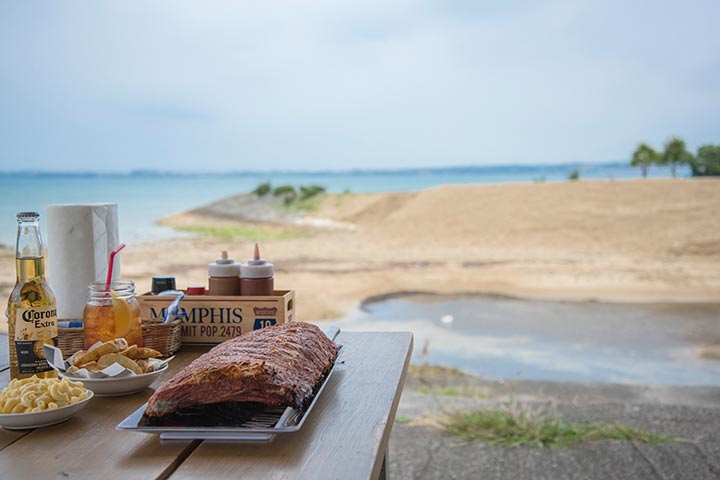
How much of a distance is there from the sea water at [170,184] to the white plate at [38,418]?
7306mm

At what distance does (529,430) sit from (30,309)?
1.82 metres

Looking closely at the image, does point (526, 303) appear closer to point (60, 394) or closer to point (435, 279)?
point (435, 279)

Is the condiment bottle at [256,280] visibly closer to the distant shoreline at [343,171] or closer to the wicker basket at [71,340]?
the wicker basket at [71,340]

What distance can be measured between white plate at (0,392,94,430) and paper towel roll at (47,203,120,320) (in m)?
0.38

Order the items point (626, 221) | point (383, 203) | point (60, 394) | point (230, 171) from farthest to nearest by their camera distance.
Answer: point (230, 171) < point (383, 203) < point (626, 221) < point (60, 394)

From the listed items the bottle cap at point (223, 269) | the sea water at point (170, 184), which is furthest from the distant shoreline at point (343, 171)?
the bottle cap at point (223, 269)

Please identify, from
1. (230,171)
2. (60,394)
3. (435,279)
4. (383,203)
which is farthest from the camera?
(230,171)

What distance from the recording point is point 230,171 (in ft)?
80.6

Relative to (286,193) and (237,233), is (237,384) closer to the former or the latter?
(237,233)

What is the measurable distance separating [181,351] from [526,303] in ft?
21.3

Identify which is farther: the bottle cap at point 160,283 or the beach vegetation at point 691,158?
the beach vegetation at point 691,158

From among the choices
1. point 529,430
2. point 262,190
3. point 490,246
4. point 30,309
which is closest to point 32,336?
point 30,309

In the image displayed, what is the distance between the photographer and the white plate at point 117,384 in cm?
87

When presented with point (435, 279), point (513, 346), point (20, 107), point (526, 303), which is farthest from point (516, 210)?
point (20, 107)
